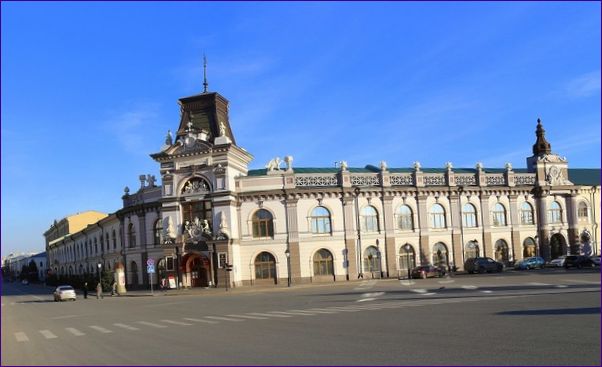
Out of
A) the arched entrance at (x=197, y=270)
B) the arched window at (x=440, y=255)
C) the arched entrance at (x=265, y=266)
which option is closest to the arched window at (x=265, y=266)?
the arched entrance at (x=265, y=266)

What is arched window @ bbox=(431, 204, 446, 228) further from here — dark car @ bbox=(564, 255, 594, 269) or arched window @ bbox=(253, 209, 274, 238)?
arched window @ bbox=(253, 209, 274, 238)

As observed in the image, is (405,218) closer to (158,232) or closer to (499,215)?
(499,215)

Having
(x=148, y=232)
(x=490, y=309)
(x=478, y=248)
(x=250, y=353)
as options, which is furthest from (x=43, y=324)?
(x=478, y=248)

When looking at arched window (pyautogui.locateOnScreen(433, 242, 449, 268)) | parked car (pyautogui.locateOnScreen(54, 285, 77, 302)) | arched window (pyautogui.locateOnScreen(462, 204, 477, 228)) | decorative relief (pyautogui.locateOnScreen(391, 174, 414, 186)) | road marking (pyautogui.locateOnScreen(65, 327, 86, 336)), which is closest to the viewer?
road marking (pyautogui.locateOnScreen(65, 327, 86, 336))

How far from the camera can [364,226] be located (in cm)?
5253

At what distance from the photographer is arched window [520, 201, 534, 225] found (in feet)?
190

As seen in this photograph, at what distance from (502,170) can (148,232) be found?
36764 millimetres

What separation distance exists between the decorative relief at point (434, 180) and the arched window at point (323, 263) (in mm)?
12124

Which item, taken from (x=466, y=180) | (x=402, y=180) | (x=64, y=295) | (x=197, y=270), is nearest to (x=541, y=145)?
(x=466, y=180)

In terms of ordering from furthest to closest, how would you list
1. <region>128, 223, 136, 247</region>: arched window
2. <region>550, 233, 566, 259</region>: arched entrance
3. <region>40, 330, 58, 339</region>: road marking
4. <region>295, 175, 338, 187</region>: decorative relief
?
1. <region>550, 233, 566, 259</region>: arched entrance
2. <region>128, 223, 136, 247</region>: arched window
3. <region>295, 175, 338, 187</region>: decorative relief
4. <region>40, 330, 58, 339</region>: road marking

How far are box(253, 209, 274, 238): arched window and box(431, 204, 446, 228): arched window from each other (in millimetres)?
15581

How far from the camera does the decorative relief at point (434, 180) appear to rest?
55.2m

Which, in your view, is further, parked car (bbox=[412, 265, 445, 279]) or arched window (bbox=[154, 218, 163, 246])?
arched window (bbox=[154, 218, 163, 246])

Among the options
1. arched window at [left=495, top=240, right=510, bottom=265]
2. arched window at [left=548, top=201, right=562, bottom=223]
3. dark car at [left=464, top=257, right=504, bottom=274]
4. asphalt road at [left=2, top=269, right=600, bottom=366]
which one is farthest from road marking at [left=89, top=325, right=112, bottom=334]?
arched window at [left=548, top=201, right=562, bottom=223]
